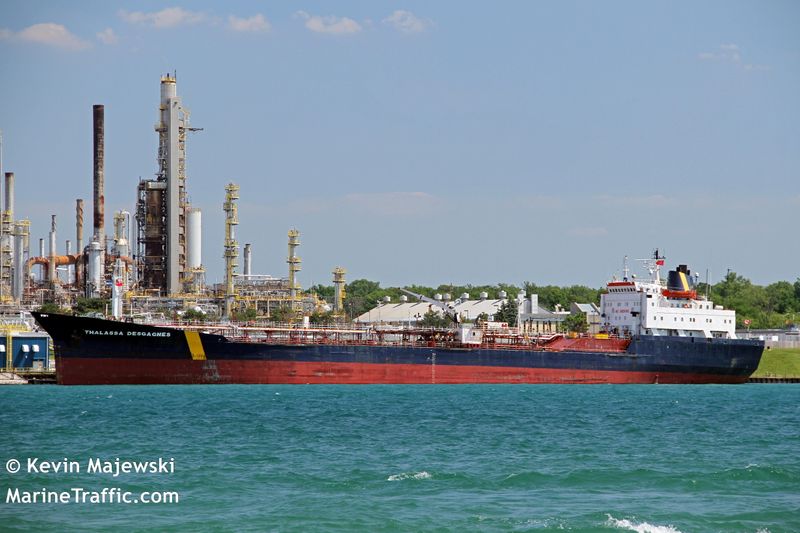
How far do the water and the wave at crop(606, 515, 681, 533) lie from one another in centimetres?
4

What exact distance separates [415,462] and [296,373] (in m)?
29.0

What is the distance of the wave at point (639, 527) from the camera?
1932 centimetres

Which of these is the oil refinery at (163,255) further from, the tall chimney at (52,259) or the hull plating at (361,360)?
the hull plating at (361,360)

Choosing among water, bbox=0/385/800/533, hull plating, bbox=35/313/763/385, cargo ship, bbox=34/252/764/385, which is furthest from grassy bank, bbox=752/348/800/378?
water, bbox=0/385/800/533

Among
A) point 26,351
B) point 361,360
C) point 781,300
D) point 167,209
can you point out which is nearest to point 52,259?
point 167,209

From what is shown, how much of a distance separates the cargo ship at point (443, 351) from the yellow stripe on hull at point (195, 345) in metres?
0.05

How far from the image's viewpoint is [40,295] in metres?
94.6

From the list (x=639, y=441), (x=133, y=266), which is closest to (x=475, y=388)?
(x=639, y=441)

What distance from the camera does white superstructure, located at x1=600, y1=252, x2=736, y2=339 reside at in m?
63.0

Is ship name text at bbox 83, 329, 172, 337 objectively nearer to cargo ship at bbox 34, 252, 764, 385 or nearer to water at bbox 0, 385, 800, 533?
cargo ship at bbox 34, 252, 764, 385

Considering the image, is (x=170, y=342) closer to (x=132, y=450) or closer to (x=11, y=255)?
(x=132, y=450)

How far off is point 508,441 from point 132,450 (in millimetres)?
9508

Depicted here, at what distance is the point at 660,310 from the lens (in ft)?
207

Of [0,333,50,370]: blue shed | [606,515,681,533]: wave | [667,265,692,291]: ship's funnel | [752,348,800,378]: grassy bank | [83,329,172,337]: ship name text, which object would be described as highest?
[667,265,692,291]: ship's funnel
